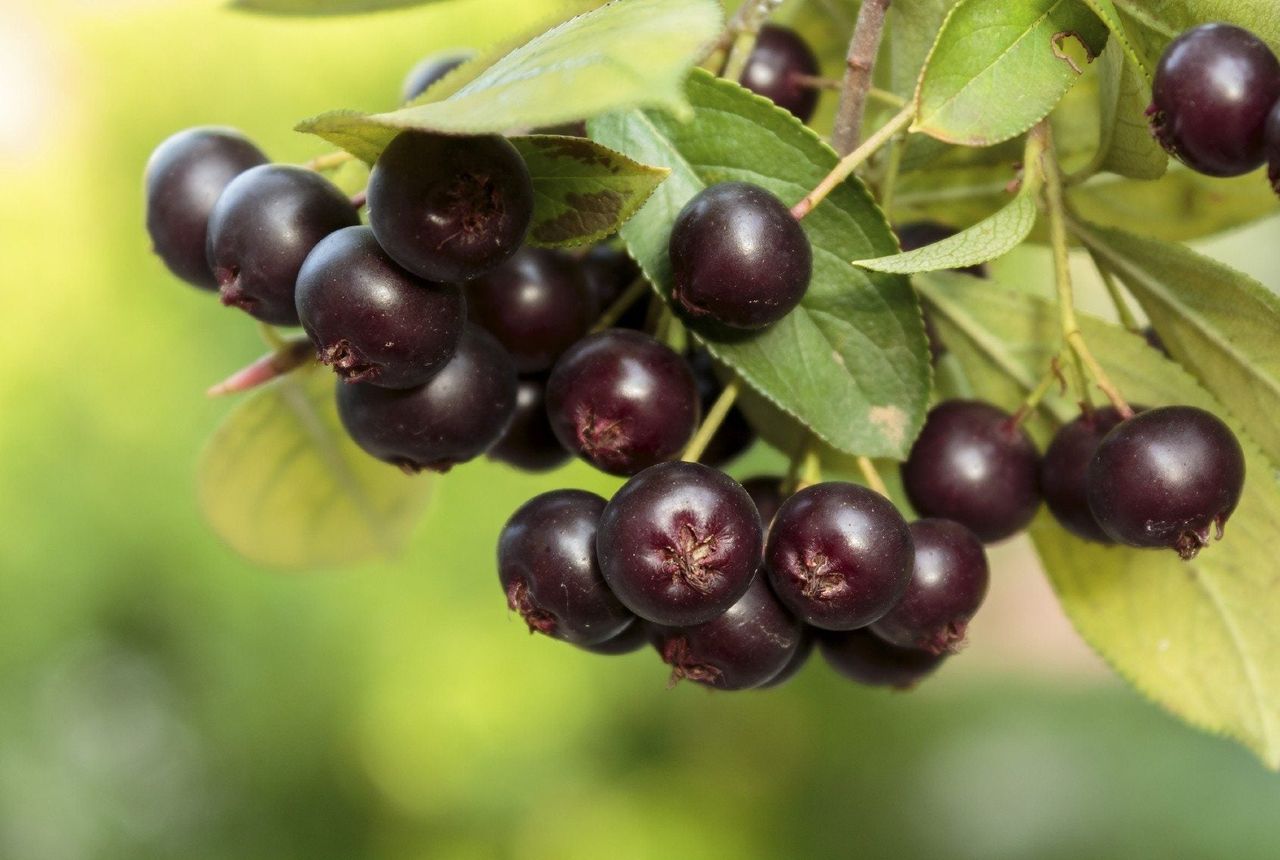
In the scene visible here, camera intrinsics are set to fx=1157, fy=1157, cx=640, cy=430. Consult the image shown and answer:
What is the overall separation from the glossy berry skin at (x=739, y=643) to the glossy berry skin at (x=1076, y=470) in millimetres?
124

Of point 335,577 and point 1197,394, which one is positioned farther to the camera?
point 335,577

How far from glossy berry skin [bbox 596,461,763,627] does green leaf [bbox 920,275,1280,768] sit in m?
0.20

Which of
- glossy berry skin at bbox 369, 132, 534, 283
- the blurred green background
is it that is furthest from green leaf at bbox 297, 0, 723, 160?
the blurred green background

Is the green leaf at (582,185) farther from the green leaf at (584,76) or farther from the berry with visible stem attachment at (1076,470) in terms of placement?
the berry with visible stem attachment at (1076,470)

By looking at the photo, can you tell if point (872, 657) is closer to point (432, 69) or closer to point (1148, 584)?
point (1148, 584)

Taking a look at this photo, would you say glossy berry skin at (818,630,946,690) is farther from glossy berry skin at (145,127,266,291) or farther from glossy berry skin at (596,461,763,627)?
glossy berry skin at (145,127,266,291)

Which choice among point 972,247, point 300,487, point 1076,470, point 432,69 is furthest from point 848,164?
point 300,487

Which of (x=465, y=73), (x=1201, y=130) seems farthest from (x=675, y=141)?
(x=1201, y=130)

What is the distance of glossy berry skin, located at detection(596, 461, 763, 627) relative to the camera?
15.3 inches

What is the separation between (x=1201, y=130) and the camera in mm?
383

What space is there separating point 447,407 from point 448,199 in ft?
Answer: 0.36

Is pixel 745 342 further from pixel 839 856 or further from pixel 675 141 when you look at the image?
pixel 839 856

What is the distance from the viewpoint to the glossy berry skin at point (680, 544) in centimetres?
39

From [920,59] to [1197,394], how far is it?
0.18 meters
